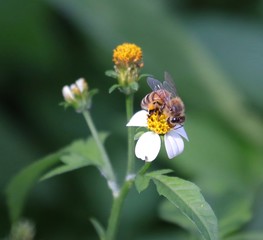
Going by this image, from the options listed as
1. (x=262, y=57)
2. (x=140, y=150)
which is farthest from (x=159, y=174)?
(x=262, y=57)


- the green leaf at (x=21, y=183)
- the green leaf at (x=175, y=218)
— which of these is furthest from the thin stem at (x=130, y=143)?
the green leaf at (x=175, y=218)

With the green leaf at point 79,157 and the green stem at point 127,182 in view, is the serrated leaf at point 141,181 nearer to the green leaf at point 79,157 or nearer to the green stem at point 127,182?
the green stem at point 127,182

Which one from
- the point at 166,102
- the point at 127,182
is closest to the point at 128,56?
the point at 166,102

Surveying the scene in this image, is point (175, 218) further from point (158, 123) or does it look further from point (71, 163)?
point (158, 123)

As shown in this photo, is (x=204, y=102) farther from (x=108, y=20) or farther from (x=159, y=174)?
(x=159, y=174)

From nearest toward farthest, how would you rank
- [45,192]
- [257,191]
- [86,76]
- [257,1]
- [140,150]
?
[140,150]
[257,191]
[45,192]
[86,76]
[257,1]
